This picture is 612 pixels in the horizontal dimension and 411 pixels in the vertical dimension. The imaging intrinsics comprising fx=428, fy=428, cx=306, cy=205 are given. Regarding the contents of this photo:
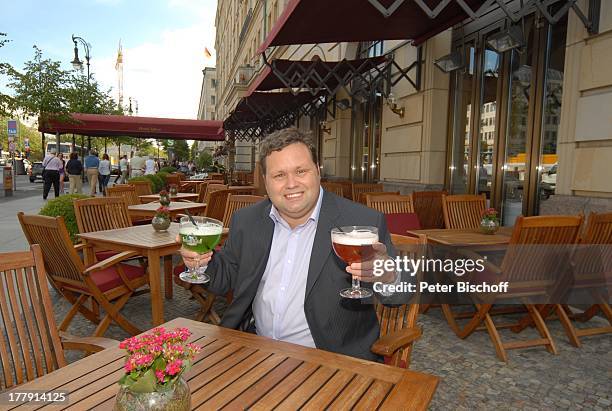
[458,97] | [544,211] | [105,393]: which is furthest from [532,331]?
[458,97]

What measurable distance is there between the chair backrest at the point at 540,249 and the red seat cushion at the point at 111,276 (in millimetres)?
3158

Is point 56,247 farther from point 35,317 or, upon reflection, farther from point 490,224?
point 490,224

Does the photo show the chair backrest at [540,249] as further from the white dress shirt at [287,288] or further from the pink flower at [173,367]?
the pink flower at [173,367]

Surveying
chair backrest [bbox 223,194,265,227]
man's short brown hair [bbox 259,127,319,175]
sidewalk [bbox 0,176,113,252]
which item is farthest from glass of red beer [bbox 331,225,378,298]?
sidewalk [bbox 0,176,113,252]

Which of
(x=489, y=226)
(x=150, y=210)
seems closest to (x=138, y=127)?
(x=150, y=210)

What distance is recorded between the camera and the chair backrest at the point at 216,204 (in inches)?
227

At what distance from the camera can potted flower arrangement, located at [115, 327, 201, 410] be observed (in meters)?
0.97

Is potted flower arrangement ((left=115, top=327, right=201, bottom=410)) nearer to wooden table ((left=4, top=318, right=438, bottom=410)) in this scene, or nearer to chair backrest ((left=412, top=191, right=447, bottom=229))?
wooden table ((left=4, top=318, right=438, bottom=410))

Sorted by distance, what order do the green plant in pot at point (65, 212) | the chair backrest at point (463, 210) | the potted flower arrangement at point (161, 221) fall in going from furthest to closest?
1. the green plant in pot at point (65, 212)
2. the chair backrest at point (463, 210)
3. the potted flower arrangement at point (161, 221)

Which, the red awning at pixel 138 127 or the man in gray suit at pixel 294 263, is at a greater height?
the red awning at pixel 138 127

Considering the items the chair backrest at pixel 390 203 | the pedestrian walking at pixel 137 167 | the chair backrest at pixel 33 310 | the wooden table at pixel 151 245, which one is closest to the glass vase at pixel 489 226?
the chair backrest at pixel 390 203

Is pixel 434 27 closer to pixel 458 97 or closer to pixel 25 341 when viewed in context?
pixel 458 97

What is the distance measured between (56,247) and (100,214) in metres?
1.54

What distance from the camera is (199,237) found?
169 cm
